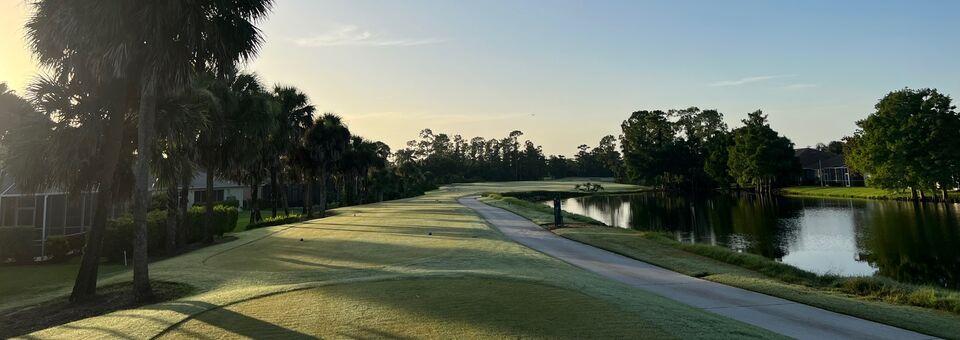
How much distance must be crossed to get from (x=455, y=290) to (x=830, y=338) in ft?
19.7

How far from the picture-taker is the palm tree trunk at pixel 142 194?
1116cm

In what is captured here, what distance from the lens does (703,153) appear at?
95250 millimetres

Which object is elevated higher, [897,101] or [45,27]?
[897,101]

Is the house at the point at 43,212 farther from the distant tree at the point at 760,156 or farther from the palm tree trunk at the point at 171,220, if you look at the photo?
the distant tree at the point at 760,156

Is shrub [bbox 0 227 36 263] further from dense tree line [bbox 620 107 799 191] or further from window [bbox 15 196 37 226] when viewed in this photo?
dense tree line [bbox 620 107 799 191]

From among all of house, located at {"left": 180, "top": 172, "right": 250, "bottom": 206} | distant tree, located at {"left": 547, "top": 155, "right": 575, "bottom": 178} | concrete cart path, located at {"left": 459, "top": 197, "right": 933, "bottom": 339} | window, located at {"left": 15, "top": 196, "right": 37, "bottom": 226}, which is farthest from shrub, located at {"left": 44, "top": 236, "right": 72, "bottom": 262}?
distant tree, located at {"left": 547, "top": 155, "right": 575, "bottom": 178}

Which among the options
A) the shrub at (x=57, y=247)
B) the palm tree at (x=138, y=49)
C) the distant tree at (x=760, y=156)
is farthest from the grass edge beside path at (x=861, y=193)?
the shrub at (x=57, y=247)

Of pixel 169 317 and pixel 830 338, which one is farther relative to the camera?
pixel 169 317

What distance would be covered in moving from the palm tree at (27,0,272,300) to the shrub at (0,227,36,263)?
31.3 ft

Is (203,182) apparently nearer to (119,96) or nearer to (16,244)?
(16,244)

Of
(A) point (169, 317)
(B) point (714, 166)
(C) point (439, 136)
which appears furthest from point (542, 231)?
(C) point (439, 136)

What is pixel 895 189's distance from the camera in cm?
4794

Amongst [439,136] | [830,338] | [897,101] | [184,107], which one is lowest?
[830,338]

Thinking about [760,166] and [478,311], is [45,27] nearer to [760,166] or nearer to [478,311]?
[478,311]
